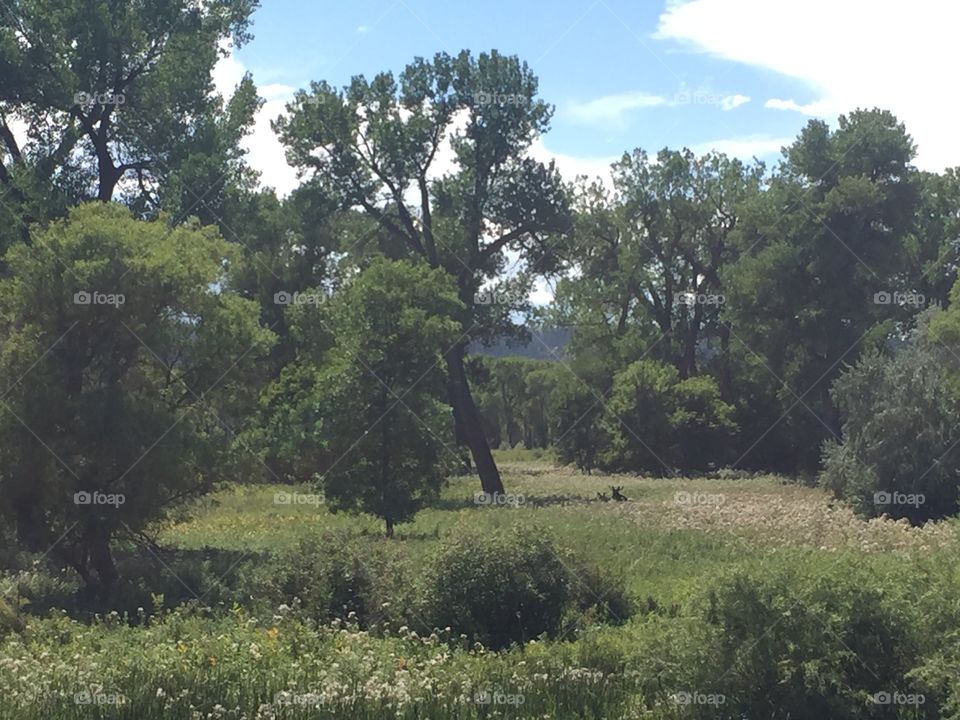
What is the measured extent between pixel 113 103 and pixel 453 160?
605 inches

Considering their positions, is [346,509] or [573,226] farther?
[573,226]

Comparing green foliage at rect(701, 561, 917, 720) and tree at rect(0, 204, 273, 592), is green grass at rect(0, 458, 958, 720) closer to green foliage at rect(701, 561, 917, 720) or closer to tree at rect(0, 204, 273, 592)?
green foliage at rect(701, 561, 917, 720)

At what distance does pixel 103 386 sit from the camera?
2225 centimetres

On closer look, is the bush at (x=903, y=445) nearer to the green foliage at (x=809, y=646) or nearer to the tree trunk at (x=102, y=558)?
the tree trunk at (x=102, y=558)

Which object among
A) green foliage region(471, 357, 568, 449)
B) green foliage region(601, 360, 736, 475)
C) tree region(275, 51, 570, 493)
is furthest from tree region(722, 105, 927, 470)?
green foliage region(471, 357, 568, 449)

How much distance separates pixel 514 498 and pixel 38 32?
71.1 feet

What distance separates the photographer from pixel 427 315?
109 feet

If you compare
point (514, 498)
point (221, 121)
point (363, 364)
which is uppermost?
point (221, 121)

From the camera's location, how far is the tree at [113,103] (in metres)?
33.8

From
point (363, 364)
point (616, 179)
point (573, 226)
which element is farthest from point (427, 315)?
point (616, 179)

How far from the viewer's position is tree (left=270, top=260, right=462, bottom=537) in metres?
29.6

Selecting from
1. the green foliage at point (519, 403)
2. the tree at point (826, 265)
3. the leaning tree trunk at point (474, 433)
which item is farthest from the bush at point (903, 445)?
the green foliage at point (519, 403)

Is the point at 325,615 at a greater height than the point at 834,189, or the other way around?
the point at 834,189

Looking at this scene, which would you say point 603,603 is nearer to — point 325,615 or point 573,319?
point 325,615
